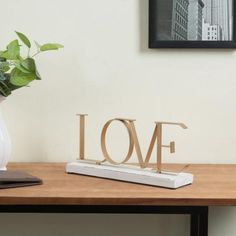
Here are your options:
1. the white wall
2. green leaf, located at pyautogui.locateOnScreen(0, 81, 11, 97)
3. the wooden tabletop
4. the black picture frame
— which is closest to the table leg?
the wooden tabletop

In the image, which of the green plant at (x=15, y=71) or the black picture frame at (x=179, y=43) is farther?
the black picture frame at (x=179, y=43)

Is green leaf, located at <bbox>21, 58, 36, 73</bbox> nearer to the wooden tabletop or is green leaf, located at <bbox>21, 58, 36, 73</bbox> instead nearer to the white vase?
the white vase

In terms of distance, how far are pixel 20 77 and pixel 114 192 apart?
0.43m

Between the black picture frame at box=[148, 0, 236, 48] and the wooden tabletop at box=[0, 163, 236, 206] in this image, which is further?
the black picture frame at box=[148, 0, 236, 48]

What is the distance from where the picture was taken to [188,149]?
A: 1.55 metres

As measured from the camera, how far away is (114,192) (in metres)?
1.12

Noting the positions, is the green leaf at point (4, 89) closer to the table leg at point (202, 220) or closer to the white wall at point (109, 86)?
the white wall at point (109, 86)

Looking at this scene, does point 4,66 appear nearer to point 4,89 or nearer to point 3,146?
point 4,89

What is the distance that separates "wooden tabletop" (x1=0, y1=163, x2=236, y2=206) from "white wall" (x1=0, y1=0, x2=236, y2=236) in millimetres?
240

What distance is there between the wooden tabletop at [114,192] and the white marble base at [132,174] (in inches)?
0.7

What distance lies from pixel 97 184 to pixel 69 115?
1.31 feet

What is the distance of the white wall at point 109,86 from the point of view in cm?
153

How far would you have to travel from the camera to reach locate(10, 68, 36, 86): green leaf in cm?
129

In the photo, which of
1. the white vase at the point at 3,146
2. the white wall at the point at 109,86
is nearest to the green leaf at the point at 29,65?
the white vase at the point at 3,146
